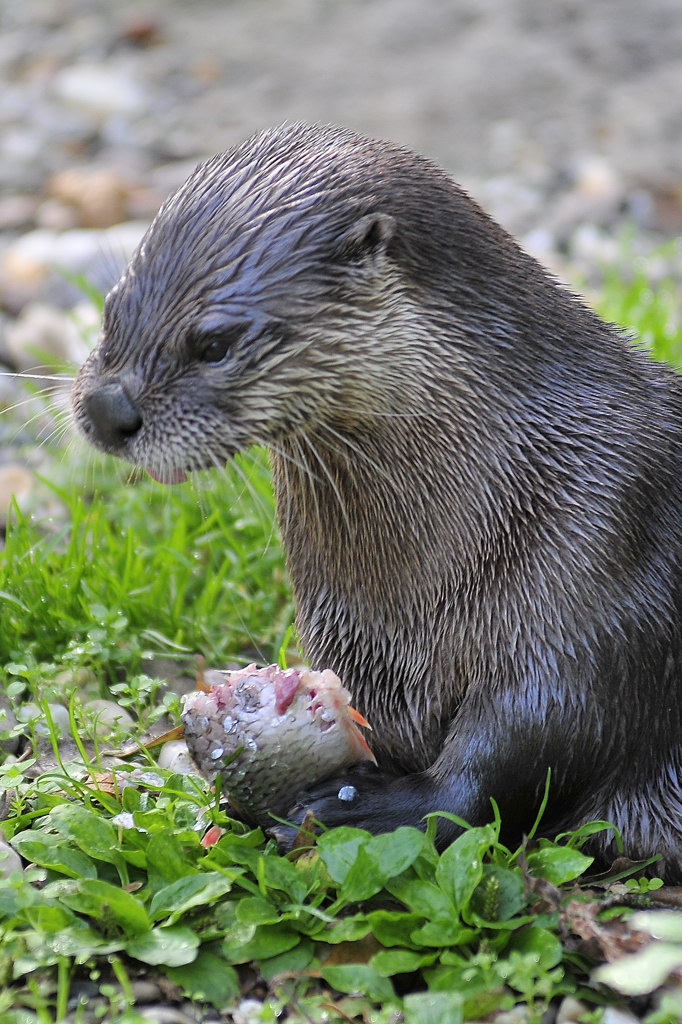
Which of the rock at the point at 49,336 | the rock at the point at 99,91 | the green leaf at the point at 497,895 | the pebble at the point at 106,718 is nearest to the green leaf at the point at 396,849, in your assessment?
the green leaf at the point at 497,895

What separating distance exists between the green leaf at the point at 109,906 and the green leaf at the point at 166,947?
2 centimetres

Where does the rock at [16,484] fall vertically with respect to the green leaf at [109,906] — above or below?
above

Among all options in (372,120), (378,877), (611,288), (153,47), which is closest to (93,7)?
(153,47)

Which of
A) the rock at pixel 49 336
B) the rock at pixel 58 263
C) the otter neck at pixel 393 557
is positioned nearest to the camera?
the otter neck at pixel 393 557

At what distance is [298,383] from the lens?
2.12m

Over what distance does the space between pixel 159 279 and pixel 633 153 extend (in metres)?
4.16

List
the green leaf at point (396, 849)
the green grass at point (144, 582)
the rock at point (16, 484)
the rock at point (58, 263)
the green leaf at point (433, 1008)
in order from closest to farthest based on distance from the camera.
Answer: the green leaf at point (433, 1008) < the green leaf at point (396, 849) < the green grass at point (144, 582) < the rock at point (16, 484) < the rock at point (58, 263)

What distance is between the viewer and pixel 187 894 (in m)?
1.97

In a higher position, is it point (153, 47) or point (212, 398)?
point (153, 47)

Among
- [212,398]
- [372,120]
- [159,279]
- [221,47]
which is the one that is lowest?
[212,398]

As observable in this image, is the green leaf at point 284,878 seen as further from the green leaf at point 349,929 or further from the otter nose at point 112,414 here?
the otter nose at point 112,414

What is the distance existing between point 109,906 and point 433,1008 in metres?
0.48

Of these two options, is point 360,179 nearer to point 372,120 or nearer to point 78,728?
point 78,728

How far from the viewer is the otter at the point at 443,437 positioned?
2.11 m
